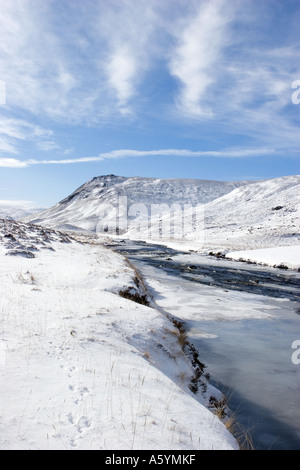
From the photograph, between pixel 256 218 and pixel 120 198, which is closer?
pixel 256 218

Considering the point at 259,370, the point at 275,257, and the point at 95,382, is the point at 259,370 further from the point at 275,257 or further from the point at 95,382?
the point at 275,257

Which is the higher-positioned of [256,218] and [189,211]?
[189,211]

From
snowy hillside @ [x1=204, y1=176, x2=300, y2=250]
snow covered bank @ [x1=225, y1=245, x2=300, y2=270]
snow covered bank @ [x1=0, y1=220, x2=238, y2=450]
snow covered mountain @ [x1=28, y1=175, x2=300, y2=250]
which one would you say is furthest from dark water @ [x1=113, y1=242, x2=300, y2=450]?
snowy hillside @ [x1=204, y1=176, x2=300, y2=250]

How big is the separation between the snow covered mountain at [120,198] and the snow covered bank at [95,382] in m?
105

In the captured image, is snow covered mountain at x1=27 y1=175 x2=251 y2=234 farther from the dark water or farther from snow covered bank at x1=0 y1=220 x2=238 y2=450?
snow covered bank at x1=0 y1=220 x2=238 y2=450

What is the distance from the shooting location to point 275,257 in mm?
32219

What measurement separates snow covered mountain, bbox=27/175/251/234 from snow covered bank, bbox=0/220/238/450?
10517 centimetres

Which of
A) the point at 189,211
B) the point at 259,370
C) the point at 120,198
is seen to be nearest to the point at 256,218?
the point at 189,211

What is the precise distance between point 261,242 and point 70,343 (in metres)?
46.5

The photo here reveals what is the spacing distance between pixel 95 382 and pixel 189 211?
311 ft

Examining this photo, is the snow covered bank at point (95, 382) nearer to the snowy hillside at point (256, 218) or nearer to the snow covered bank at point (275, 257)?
the snow covered bank at point (275, 257)
